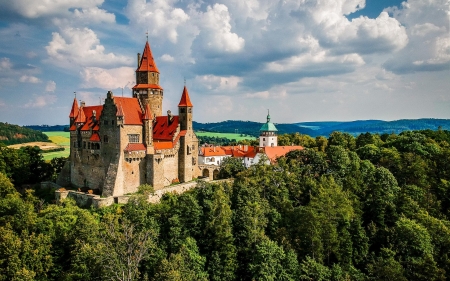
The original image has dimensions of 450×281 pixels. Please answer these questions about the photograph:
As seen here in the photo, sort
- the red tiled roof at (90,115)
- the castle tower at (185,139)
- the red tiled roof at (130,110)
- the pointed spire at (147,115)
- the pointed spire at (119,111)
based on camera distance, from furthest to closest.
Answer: the castle tower at (185,139) < the red tiled roof at (90,115) < the pointed spire at (147,115) < the red tiled roof at (130,110) < the pointed spire at (119,111)

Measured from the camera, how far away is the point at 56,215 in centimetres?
4156

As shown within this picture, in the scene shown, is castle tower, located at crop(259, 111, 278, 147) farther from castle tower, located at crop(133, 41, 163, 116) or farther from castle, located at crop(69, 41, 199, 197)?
castle tower, located at crop(133, 41, 163, 116)

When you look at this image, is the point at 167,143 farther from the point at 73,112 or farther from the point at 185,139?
the point at 73,112

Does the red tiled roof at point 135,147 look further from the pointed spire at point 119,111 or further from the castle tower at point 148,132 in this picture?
the pointed spire at point 119,111

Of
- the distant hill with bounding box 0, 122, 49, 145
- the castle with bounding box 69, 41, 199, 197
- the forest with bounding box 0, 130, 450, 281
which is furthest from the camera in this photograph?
the distant hill with bounding box 0, 122, 49, 145

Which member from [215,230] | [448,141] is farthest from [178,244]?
[448,141]

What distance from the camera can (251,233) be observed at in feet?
130

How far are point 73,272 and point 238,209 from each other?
19.7 meters

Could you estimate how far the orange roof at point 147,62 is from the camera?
56312 millimetres

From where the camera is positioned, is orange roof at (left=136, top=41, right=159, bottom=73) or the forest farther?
orange roof at (left=136, top=41, right=159, bottom=73)

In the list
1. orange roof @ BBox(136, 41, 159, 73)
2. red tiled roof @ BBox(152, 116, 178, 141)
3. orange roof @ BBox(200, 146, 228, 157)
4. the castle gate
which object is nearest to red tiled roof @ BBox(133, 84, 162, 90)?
orange roof @ BBox(136, 41, 159, 73)

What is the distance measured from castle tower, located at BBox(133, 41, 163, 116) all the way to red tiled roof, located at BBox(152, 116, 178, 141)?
1572mm

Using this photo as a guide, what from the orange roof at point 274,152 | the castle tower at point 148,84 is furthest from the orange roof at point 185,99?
the orange roof at point 274,152

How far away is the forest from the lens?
33.4 m
